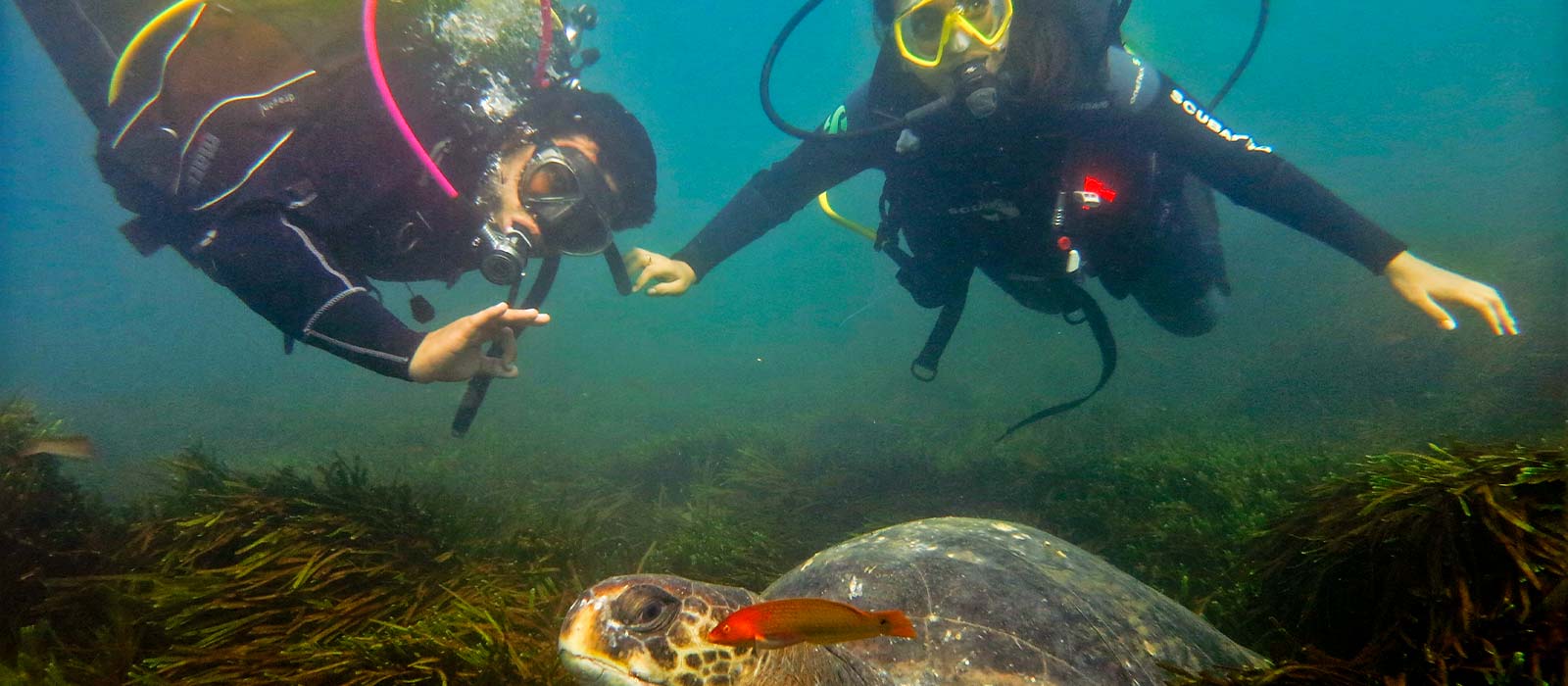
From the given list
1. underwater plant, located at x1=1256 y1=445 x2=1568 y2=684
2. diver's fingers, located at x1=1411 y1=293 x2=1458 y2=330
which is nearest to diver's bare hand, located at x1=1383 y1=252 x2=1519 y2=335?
diver's fingers, located at x1=1411 y1=293 x2=1458 y2=330

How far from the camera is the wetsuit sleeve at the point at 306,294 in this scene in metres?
2.82

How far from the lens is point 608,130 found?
15.1ft

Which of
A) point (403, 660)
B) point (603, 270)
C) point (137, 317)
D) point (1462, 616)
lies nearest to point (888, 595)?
point (1462, 616)

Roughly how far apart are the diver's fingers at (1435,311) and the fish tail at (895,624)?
4.02 metres

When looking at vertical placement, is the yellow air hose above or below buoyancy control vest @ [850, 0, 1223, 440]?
below

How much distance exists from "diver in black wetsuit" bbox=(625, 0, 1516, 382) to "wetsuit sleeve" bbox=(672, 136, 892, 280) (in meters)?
0.01

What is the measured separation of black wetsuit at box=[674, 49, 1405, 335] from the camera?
4.62m

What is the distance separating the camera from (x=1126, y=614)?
242 cm

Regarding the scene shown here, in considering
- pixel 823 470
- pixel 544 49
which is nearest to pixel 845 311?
pixel 823 470

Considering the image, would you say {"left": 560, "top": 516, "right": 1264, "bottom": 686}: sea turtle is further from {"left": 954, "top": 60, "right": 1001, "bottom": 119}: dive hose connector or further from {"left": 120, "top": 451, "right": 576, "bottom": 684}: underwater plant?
{"left": 954, "top": 60, "right": 1001, "bottom": 119}: dive hose connector

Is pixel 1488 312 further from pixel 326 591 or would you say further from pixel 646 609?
pixel 326 591

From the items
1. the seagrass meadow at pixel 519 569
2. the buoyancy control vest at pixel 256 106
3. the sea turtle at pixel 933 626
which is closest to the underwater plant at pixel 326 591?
the seagrass meadow at pixel 519 569

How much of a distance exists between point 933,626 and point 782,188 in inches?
178

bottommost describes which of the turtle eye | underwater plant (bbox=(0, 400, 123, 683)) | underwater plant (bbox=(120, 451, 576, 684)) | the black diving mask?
underwater plant (bbox=(0, 400, 123, 683))
